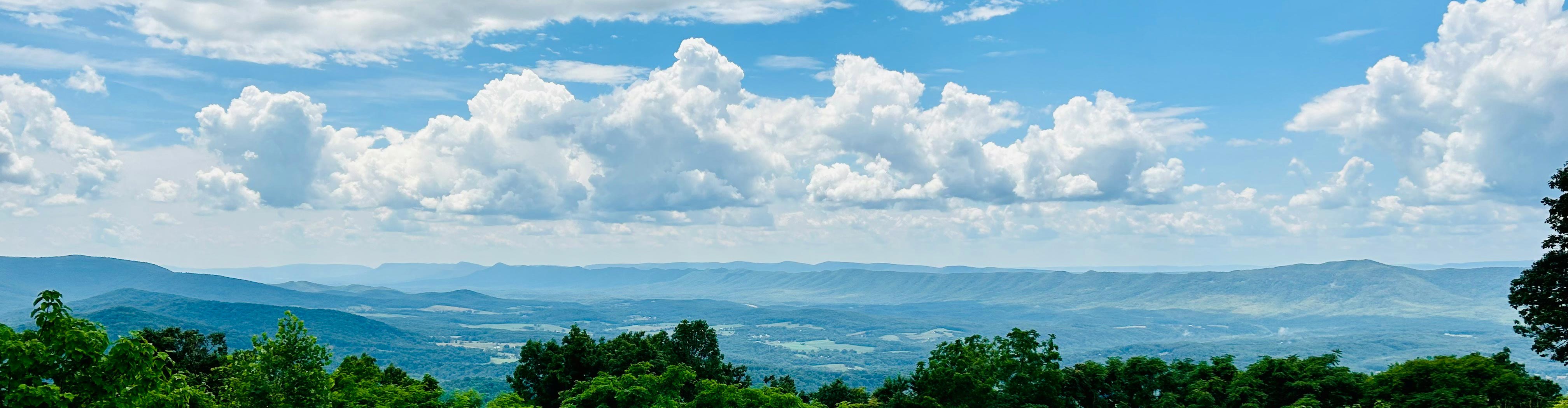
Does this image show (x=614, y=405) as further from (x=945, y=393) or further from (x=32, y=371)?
(x=32, y=371)

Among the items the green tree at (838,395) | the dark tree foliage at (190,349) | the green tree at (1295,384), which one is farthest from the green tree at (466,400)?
the green tree at (1295,384)

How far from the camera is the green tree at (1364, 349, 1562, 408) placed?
39.1 metres

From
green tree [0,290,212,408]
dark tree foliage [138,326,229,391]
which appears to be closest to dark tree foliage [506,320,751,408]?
dark tree foliage [138,326,229,391]

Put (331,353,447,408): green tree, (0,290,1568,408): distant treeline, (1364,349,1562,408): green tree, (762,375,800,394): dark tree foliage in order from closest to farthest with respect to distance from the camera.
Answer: (0,290,1568,408): distant treeline, (331,353,447,408): green tree, (1364,349,1562,408): green tree, (762,375,800,394): dark tree foliage

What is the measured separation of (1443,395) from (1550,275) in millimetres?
6618

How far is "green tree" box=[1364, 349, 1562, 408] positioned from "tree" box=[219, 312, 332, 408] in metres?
41.3

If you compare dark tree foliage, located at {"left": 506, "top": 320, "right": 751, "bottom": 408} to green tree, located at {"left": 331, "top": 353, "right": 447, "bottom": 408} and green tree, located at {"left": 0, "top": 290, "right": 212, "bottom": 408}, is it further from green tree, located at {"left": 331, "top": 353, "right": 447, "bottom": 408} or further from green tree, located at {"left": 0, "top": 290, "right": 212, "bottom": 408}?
green tree, located at {"left": 0, "top": 290, "right": 212, "bottom": 408}

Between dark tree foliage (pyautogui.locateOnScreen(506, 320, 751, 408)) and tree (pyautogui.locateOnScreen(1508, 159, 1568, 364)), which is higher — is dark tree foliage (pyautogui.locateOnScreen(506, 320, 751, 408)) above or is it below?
below

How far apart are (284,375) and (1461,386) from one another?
4873 cm

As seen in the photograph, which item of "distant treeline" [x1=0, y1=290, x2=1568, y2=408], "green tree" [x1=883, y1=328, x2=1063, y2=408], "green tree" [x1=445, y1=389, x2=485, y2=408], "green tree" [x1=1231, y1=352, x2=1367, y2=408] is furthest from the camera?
"green tree" [x1=883, y1=328, x2=1063, y2=408]

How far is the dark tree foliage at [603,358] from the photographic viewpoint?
6188 centimetres

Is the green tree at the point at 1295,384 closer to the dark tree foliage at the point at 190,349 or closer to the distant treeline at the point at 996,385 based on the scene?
the distant treeline at the point at 996,385

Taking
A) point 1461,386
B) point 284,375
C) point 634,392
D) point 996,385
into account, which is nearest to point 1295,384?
point 1461,386

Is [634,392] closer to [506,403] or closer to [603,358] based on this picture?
[506,403]
